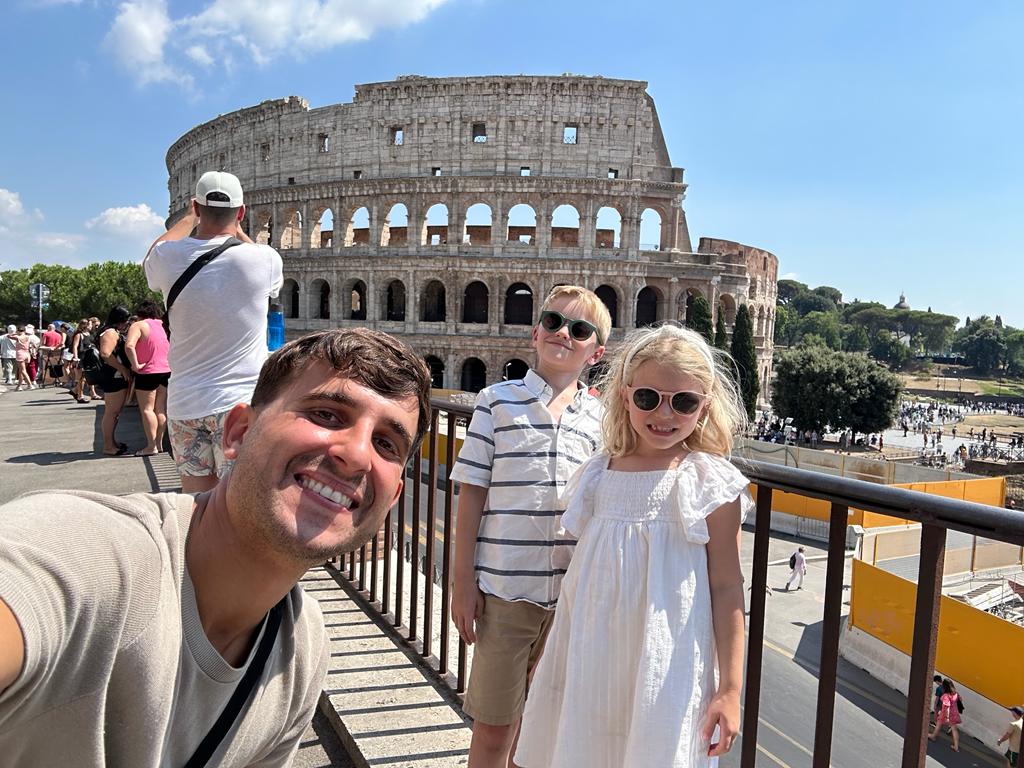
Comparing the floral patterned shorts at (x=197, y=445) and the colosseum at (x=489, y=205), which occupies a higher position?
the colosseum at (x=489, y=205)

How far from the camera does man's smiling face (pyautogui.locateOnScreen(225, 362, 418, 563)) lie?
1143 millimetres

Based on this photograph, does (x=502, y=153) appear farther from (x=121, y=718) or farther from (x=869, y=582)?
(x=121, y=718)

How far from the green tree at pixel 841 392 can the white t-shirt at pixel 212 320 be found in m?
34.9

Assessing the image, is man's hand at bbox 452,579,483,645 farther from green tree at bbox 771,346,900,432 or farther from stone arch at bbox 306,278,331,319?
green tree at bbox 771,346,900,432

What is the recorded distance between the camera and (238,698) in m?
1.16

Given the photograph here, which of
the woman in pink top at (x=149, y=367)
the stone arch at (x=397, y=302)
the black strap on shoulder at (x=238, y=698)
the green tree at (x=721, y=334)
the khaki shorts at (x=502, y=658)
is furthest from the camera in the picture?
the stone arch at (x=397, y=302)

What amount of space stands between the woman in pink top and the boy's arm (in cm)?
396

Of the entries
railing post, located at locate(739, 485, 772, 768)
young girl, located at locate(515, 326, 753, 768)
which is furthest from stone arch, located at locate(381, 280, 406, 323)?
railing post, located at locate(739, 485, 772, 768)

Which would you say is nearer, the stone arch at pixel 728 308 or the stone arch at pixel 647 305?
the stone arch at pixel 647 305

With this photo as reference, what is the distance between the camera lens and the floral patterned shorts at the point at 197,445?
9.77ft

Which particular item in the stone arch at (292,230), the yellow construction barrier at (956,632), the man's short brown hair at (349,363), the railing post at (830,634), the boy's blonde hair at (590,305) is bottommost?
the yellow construction barrier at (956,632)

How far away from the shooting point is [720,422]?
1973 millimetres

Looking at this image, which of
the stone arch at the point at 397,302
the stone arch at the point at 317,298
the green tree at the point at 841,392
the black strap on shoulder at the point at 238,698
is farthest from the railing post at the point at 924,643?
the green tree at the point at 841,392

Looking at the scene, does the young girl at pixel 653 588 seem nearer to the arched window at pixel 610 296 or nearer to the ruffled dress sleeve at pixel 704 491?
the ruffled dress sleeve at pixel 704 491
